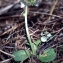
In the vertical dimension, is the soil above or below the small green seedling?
above

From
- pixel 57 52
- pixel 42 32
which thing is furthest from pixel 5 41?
pixel 57 52

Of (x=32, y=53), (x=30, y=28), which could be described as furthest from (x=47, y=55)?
(x=30, y=28)

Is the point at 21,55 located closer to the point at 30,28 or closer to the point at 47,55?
the point at 47,55

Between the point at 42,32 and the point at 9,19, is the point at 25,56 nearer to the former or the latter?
the point at 42,32

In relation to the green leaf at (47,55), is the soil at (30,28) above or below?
above

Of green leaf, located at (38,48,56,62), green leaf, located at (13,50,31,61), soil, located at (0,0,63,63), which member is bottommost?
green leaf, located at (38,48,56,62)
